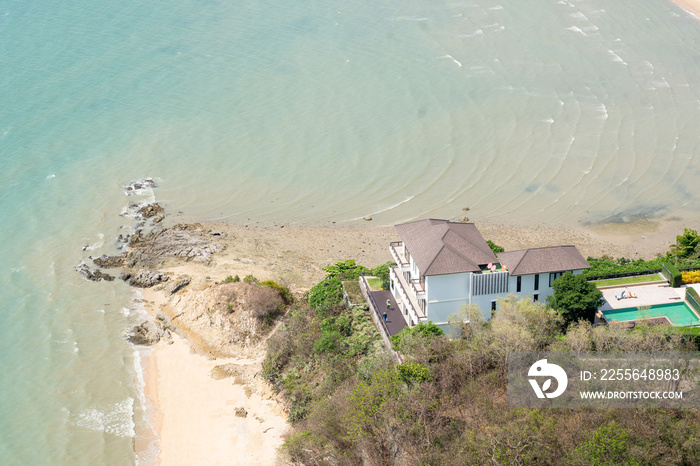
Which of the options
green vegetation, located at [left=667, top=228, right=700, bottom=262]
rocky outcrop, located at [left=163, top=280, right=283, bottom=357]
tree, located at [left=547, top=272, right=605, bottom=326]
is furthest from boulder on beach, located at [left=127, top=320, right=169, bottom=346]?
→ green vegetation, located at [left=667, top=228, right=700, bottom=262]

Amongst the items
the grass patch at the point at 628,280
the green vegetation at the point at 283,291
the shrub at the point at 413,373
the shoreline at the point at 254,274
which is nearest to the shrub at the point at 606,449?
the shrub at the point at 413,373

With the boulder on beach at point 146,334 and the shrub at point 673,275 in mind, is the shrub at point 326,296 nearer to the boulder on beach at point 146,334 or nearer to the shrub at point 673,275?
the boulder on beach at point 146,334

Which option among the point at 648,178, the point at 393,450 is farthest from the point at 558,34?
the point at 393,450

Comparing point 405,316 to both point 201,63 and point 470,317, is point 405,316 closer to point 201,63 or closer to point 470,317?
point 470,317

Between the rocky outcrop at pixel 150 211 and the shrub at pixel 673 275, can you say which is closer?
→ the shrub at pixel 673 275

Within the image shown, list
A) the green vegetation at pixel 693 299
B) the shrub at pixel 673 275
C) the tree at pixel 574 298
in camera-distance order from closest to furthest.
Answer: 1. the tree at pixel 574 298
2. the green vegetation at pixel 693 299
3. the shrub at pixel 673 275
